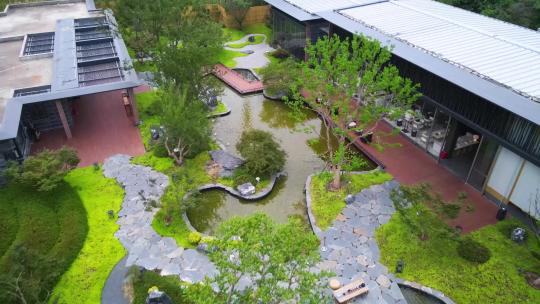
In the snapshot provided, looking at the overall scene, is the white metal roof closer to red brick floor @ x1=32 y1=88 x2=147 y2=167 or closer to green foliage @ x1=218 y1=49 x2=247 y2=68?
green foliage @ x1=218 y1=49 x2=247 y2=68

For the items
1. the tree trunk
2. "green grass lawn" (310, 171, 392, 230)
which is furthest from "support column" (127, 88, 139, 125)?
the tree trunk

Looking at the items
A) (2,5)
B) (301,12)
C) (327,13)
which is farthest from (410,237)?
(2,5)

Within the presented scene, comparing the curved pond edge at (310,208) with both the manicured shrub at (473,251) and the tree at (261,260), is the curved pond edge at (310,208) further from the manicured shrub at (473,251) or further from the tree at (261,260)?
the tree at (261,260)

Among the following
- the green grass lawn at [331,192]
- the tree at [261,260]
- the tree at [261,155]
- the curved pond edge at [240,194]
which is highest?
the tree at [261,260]

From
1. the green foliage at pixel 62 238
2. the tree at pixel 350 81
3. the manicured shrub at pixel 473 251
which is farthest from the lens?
the tree at pixel 350 81

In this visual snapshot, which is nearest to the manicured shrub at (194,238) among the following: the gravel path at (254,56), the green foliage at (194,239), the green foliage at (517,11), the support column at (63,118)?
the green foliage at (194,239)

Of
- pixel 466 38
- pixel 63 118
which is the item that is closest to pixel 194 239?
pixel 63 118
